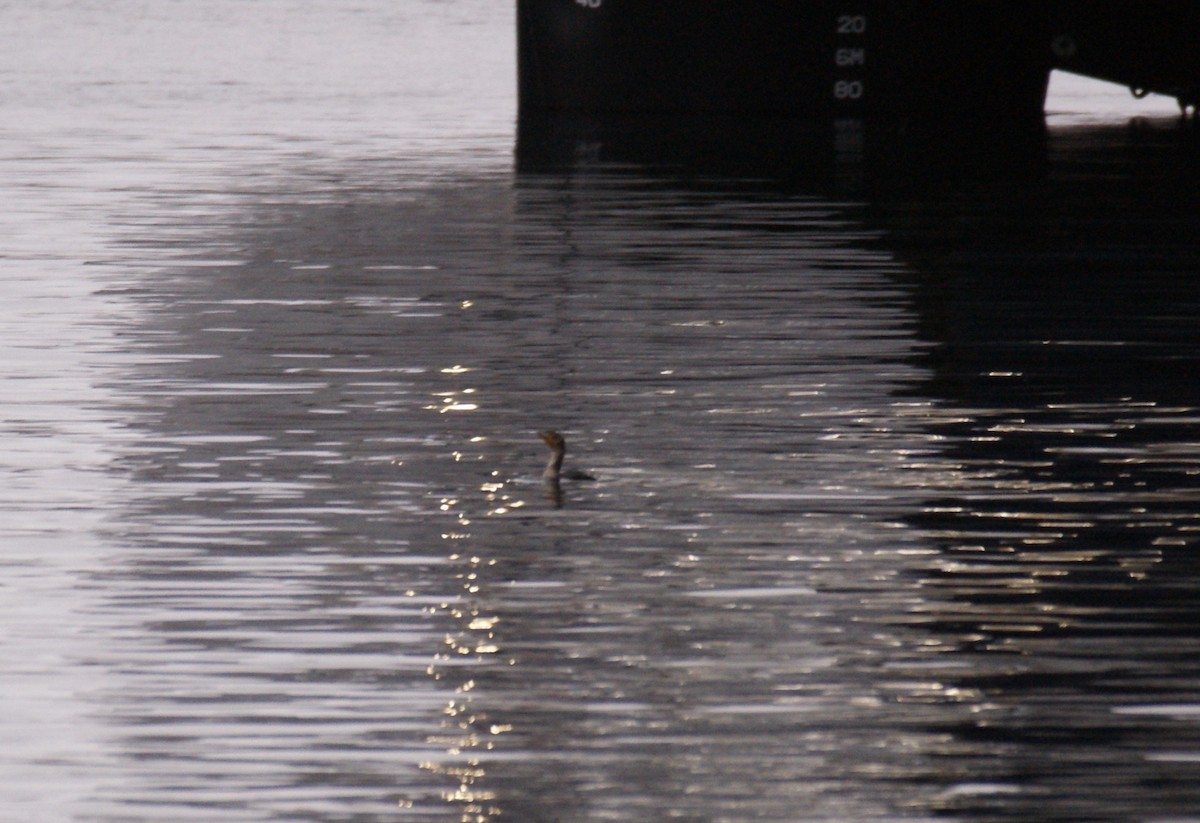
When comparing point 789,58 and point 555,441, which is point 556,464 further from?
point 789,58

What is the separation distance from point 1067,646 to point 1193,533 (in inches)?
67.9

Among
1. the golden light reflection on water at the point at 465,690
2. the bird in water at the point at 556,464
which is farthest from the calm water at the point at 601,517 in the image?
the bird in water at the point at 556,464

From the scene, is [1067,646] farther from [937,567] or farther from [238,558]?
[238,558]

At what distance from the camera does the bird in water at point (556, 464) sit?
9953mm

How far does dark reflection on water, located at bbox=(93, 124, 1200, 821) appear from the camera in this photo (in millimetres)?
6684

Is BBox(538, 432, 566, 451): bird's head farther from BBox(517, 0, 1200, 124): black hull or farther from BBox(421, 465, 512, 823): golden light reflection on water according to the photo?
BBox(517, 0, 1200, 124): black hull

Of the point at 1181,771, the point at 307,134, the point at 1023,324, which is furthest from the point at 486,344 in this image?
the point at 307,134

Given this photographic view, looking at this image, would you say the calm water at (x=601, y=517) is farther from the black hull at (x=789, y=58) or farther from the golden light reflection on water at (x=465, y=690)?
the black hull at (x=789, y=58)

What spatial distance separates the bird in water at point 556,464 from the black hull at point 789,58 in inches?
979

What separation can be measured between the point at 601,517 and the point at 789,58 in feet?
85.2

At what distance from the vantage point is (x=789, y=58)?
34719 millimetres

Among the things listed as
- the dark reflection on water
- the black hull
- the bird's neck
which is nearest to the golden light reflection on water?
the dark reflection on water

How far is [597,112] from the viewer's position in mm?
35812

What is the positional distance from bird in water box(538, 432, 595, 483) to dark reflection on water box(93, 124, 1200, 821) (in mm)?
119
